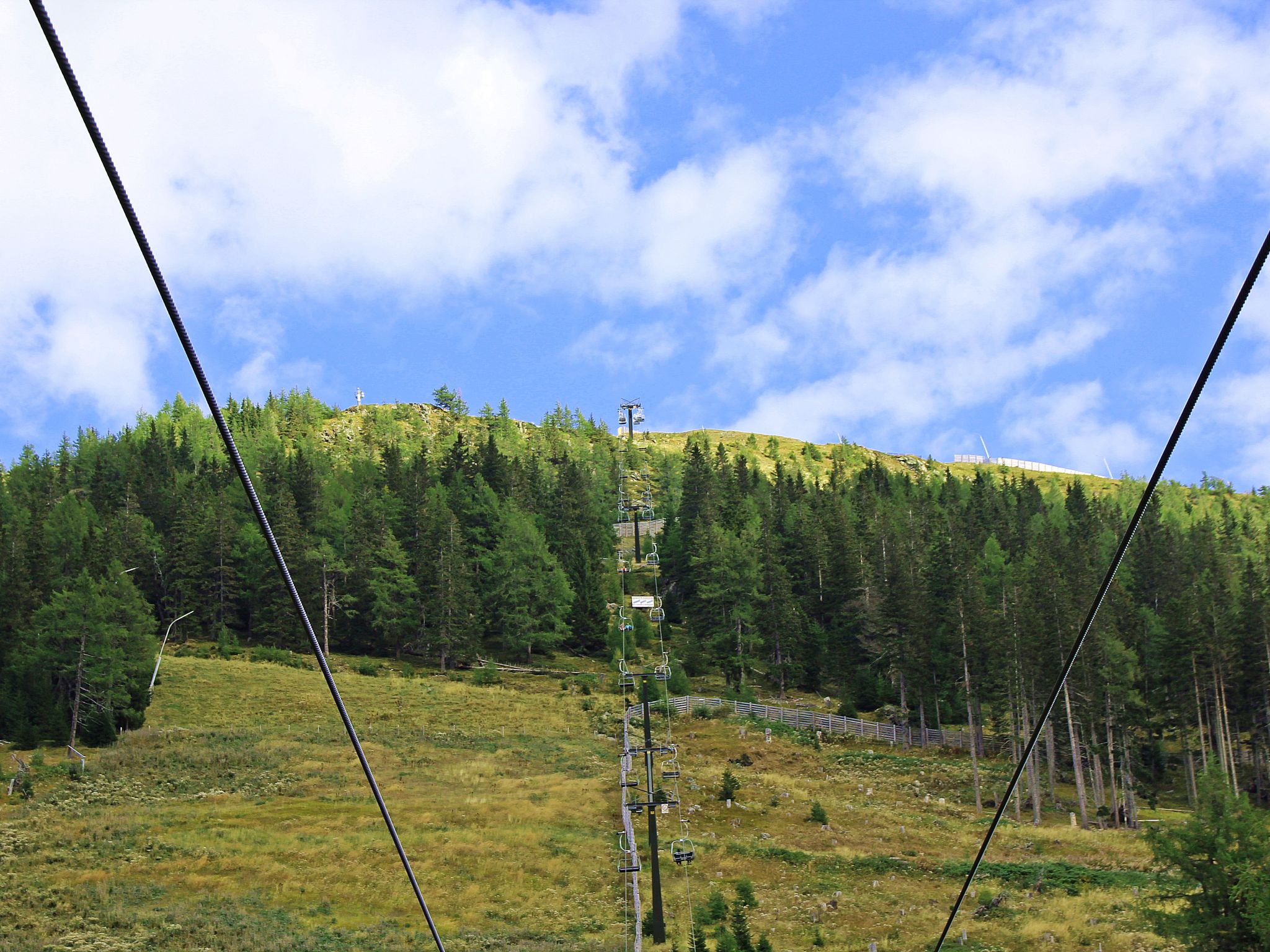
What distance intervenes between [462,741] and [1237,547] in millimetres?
85374

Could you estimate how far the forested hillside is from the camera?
6450 cm

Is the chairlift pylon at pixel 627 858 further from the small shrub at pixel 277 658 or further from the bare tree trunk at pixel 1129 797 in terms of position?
the small shrub at pixel 277 658

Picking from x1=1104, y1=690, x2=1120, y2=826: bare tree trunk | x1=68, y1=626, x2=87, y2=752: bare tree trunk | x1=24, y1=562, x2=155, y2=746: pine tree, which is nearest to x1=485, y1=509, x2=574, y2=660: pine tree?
x1=24, y1=562, x2=155, y2=746: pine tree

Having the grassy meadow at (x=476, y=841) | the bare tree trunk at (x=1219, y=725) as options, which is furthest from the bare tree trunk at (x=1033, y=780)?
the bare tree trunk at (x=1219, y=725)

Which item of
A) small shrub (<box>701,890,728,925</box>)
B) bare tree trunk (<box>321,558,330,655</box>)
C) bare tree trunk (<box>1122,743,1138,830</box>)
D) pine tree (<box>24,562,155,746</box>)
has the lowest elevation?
small shrub (<box>701,890,728,925</box>)

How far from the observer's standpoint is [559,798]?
52.3 m

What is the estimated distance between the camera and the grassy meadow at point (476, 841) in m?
36.5

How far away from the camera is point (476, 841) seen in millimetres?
45406

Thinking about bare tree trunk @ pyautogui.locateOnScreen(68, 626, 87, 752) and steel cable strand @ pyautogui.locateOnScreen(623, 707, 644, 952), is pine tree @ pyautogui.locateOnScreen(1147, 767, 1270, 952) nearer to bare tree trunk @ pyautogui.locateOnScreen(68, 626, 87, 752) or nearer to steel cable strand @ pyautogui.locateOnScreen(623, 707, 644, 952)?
steel cable strand @ pyautogui.locateOnScreen(623, 707, 644, 952)

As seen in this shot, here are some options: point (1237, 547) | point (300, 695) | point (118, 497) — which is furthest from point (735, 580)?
point (118, 497)

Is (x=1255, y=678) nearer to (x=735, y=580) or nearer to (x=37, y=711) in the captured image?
(x=735, y=580)

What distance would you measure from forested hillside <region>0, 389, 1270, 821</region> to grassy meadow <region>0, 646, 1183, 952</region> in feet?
20.7

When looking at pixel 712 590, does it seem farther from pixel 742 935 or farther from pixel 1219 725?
pixel 742 935

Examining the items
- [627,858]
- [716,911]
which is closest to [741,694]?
[627,858]
